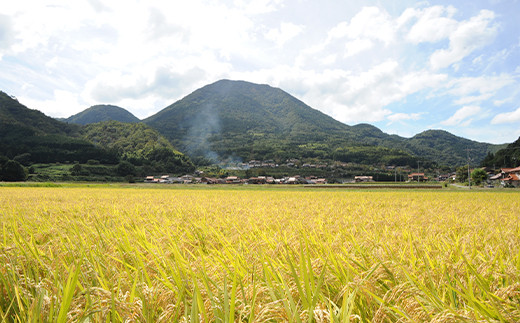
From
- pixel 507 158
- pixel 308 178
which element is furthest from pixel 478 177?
pixel 308 178

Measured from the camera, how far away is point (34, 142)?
4505 inches

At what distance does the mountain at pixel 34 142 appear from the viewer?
105062mm

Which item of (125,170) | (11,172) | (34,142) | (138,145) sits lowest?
(11,172)

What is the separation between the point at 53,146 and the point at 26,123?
4396 cm

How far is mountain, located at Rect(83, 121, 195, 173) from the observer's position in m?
126

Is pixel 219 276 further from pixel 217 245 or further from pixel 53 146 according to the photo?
pixel 53 146

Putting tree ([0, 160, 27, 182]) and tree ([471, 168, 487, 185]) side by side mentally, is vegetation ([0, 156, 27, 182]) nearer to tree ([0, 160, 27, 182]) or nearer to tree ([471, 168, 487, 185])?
tree ([0, 160, 27, 182])

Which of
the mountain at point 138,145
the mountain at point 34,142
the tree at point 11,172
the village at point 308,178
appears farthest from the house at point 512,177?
the mountain at point 34,142

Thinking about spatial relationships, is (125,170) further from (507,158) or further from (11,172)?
(507,158)

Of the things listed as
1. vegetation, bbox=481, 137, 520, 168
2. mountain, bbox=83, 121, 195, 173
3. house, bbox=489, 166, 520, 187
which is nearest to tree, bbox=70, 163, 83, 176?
mountain, bbox=83, 121, 195, 173

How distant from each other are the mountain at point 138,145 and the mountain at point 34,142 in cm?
1398

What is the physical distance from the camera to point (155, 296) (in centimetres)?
157

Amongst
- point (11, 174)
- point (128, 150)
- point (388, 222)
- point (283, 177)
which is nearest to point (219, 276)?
point (388, 222)

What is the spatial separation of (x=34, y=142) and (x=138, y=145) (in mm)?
48325
